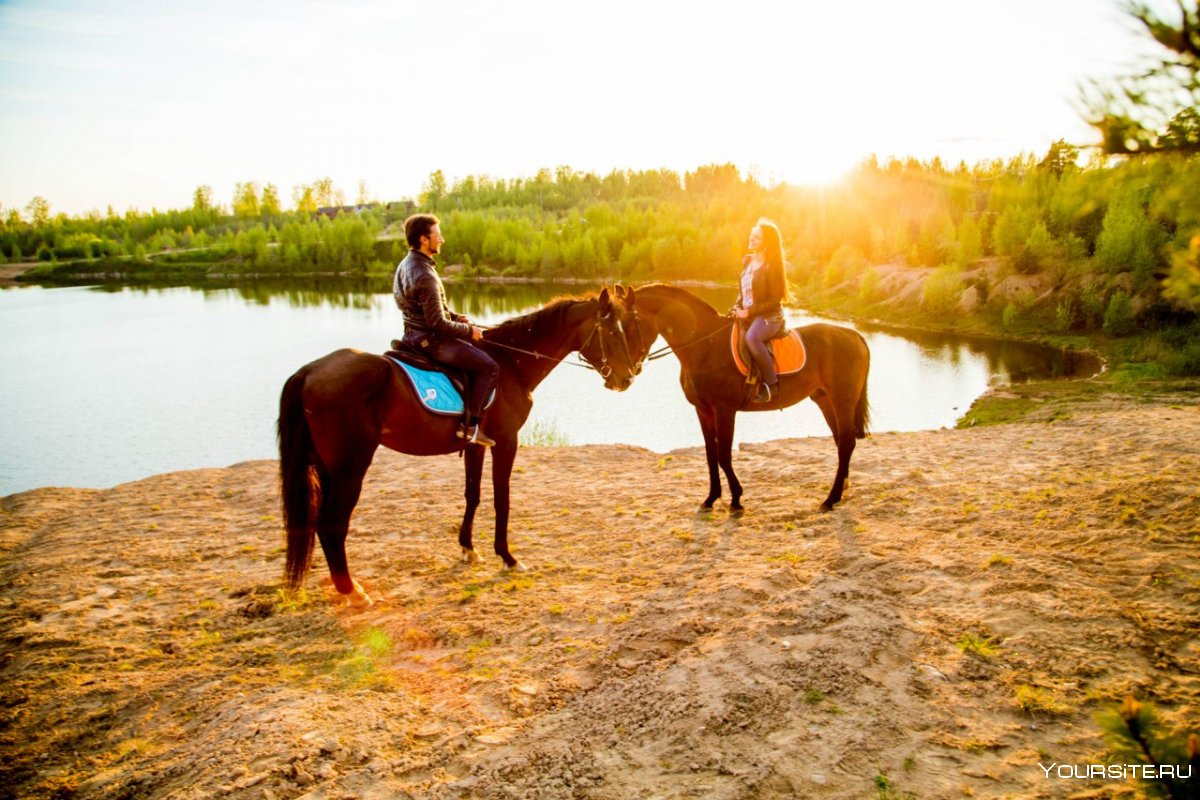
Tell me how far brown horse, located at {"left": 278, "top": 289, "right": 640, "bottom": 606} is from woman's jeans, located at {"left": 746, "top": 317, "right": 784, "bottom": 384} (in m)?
1.72

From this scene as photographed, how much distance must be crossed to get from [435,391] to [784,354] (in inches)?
157

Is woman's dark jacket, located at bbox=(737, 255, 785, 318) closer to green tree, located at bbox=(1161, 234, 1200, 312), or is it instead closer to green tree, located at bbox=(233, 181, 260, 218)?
green tree, located at bbox=(1161, 234, 1200, 312)

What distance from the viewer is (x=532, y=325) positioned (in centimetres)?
634

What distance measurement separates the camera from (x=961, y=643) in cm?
430

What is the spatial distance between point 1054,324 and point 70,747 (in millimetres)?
34725

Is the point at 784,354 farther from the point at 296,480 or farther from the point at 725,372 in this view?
the point at 296,480

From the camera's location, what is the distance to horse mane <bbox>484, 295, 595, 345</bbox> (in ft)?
20.7

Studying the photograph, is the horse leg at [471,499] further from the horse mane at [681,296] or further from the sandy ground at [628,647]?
the horse mane at [681,296]

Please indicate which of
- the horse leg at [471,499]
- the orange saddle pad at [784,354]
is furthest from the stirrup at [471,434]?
the orange saddle pad at [784,354]

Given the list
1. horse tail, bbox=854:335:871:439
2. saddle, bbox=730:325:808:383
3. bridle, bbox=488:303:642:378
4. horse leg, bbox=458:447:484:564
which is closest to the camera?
bridle, bbox=488:303:642:378

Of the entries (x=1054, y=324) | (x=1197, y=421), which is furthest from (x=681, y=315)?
(x=1054, y=324)

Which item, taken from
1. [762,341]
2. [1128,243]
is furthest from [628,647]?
[1128,243]

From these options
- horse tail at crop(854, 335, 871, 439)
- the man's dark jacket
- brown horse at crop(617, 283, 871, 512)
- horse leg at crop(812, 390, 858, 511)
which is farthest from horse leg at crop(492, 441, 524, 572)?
horse tail at crop(854, 335, 871, 439)

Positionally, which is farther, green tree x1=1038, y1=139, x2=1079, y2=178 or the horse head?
the horse head
